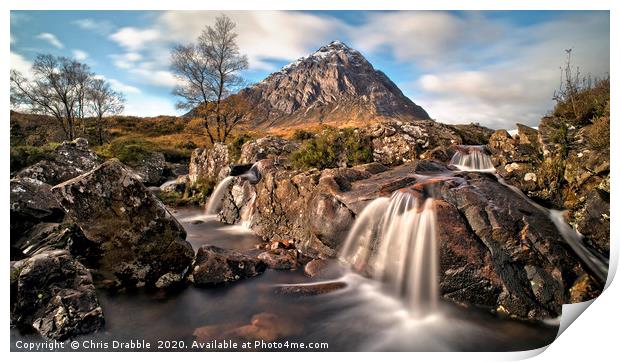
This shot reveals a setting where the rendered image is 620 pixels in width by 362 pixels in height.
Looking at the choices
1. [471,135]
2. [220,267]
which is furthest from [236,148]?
[471,135]

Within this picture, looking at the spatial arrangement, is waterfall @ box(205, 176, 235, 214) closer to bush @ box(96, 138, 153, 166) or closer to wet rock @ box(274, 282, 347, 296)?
wet rock @ box(274, 282, 347, 296)

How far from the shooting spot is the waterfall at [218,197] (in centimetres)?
1547

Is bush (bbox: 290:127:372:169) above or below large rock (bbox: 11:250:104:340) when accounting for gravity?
above

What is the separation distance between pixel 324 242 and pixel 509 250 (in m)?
4.71

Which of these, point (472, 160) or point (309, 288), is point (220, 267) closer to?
point (309, 288)

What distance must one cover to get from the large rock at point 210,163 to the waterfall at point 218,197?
8.00 feet

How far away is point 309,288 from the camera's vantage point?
23.6 feet

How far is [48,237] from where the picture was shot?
7977 millimetres

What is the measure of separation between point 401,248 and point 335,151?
23.2 ft

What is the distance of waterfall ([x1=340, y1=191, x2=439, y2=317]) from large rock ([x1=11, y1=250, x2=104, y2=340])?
19.1ft

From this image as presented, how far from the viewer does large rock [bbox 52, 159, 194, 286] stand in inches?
258

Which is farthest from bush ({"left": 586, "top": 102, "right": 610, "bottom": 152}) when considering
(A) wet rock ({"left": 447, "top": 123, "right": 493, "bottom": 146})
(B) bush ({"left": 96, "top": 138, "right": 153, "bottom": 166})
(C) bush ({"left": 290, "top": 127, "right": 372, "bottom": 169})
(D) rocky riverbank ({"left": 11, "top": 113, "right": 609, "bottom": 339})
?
(B) bush ({"left": 96, "top": 138, "right": 153, "bottom": 166})
